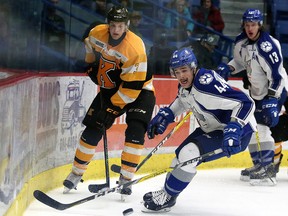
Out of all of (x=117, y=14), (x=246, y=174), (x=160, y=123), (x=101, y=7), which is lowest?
(x=246, y=174)

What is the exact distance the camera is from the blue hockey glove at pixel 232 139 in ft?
15.5

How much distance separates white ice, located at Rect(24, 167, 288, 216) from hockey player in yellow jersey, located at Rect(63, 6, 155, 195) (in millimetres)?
151

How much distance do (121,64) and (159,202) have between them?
0.89 metres

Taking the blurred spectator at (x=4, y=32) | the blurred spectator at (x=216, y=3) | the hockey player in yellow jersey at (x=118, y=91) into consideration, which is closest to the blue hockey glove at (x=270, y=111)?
the hockey player in yellow jersey at (x=118, y=91)

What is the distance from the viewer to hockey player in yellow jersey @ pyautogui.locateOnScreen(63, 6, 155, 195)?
210 inches

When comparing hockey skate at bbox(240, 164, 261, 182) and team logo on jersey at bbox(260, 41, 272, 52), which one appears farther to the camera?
hockey skate at bbox(240, 164, 261, 182)

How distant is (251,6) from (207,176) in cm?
216

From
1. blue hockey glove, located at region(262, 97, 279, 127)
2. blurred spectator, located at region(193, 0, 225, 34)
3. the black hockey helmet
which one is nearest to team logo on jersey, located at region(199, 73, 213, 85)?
the black hockey helmet

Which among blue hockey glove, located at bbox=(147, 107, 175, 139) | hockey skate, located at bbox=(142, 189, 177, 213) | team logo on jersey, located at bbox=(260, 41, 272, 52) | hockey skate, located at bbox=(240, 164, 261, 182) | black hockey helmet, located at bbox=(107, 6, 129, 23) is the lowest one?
hockey skate, located at bbox=(240, 164, 261, 182)

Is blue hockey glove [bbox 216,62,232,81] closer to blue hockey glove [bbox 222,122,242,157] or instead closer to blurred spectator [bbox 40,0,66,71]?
blurred spectator [bbox 40,0,66,71]

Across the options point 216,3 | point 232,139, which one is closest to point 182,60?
point 232,139

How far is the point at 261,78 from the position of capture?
6379 mm

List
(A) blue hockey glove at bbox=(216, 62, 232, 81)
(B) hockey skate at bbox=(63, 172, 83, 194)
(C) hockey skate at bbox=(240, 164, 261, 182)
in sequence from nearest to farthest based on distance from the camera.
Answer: (B) hockey skate at bbox=(63, 172, 83, 194) < (A) blue hockey glove at bbox=(216, 62, 232, 81) < (C) hockey skate at bbox=(240, 164, 261, 182)

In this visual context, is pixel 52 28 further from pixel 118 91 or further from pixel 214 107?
pixel 214 107
